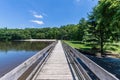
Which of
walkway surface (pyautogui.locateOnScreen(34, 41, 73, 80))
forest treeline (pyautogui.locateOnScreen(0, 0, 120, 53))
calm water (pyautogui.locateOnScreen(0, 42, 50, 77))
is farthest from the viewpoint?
calm water (pyautogui.locateOnScreen(0, 42, 50, 77))

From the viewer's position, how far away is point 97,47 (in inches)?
1433

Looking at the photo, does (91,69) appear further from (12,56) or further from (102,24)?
(12,56)

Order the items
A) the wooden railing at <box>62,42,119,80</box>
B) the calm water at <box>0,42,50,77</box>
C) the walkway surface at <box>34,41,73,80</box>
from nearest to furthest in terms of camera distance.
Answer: the wooden railing at <box>62,42,119,80</box>
the walkway surface at <box>34,41,73,80</box>
the calm water at <box>0,42,50,77</box>

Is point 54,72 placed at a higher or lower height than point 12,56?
higher

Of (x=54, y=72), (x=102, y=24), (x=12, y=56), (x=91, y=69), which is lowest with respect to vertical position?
(x=12, y=56)

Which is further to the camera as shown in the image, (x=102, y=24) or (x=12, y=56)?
(x=12, y=56)

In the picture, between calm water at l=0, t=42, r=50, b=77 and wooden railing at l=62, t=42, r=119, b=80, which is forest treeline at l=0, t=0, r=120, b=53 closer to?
wooden railing at l=62, t=42, r=119, b=80

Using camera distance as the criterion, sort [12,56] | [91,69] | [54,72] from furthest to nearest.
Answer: [12,56]
[54,72]
[91,69]

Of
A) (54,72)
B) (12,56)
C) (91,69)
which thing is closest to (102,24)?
(12,56)

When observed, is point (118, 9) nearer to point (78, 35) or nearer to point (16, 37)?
point (78, 35)

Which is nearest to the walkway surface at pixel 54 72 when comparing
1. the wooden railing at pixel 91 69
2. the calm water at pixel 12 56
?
the wooden railing at pixel 91 69

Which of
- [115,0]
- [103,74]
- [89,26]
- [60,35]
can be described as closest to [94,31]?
[89,26]

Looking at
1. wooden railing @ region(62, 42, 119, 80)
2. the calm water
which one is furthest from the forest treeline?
the calm water

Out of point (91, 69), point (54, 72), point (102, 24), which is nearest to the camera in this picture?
point (91, 69)
